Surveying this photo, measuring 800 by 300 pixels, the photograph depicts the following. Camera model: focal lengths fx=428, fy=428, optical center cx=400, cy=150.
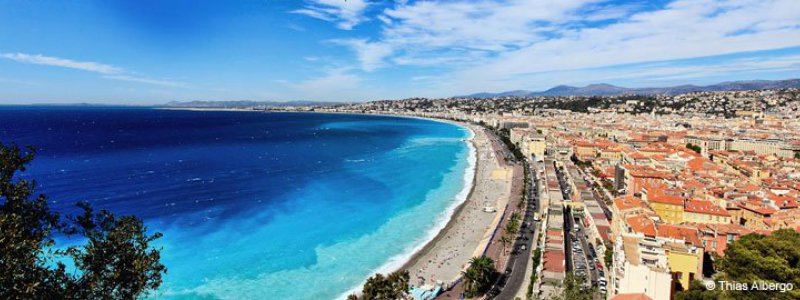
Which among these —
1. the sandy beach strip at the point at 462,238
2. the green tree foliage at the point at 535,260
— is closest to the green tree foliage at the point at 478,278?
the sandy beach strip at the point at 462,238

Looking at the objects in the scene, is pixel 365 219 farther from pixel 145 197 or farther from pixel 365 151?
pixel 365 151

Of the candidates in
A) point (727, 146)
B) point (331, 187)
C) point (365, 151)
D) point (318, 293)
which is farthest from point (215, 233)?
point (727, 146)

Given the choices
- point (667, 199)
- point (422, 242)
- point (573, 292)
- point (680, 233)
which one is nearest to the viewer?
point (573, 292)

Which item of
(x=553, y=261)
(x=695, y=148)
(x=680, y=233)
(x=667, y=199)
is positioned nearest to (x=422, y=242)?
(x=553, y=261)

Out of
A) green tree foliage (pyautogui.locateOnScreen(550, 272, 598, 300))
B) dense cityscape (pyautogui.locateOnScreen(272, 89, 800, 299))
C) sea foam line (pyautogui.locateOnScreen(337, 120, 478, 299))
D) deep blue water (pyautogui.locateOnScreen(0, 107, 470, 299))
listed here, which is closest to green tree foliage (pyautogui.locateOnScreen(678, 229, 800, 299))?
dense cityscape (pyautogui.locateOnScreen(272, 89, 800, 299))

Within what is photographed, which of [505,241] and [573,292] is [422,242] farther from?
[573,292]

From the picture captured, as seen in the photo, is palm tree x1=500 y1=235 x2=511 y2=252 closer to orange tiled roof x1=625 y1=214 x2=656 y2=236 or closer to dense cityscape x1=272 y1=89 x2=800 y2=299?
dense cityscape x1=272 y1=89 x2=800 y2=299
